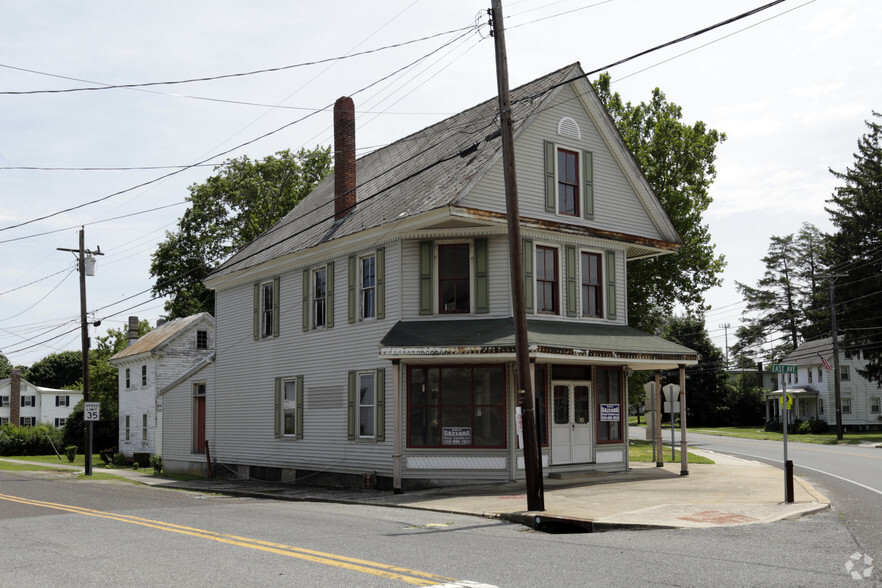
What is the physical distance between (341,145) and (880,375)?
42.8 m

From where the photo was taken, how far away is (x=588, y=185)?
75.0 ft

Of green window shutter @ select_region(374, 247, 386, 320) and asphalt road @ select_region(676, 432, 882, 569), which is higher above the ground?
green window shutter @ select_region(374, 247, 386, 320)

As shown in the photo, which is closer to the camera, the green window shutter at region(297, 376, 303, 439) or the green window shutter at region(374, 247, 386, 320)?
the green window shutter at region(374, 247, 386, 320)

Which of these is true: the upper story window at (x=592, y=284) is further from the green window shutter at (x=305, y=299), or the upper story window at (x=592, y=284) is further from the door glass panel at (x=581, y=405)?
the green window shutter at (x=305, y=299)

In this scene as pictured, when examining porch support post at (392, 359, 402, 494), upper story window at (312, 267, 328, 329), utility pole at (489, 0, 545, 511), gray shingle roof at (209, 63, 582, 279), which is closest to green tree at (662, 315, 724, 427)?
gray shingle roof at (209, 63, 582, 279)

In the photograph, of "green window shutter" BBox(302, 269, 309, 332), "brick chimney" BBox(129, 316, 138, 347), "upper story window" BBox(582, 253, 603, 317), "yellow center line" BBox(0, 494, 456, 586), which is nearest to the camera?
"yellow center line" BBox(0, 494, 456, 586)

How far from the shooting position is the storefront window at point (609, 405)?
22.3 m

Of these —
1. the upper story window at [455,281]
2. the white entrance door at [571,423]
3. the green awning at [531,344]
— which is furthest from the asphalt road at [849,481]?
the upper story window at [455,281]

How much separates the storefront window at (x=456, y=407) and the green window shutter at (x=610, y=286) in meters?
4.56

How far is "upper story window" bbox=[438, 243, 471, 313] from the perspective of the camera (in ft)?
68.3

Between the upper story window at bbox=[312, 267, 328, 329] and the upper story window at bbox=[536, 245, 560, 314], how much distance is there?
635cm

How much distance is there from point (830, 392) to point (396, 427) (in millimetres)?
56216

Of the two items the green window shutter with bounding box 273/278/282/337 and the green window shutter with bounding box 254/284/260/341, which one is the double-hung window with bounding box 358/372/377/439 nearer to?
the green window shutter with bounding box 273/278/282/337

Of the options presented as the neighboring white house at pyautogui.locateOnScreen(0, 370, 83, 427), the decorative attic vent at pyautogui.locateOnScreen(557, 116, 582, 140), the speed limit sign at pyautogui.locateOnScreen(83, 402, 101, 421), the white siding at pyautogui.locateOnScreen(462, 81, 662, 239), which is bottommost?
the neighboring white house at pyautogui.locateOnScreen(0, 370, 83, 427)
